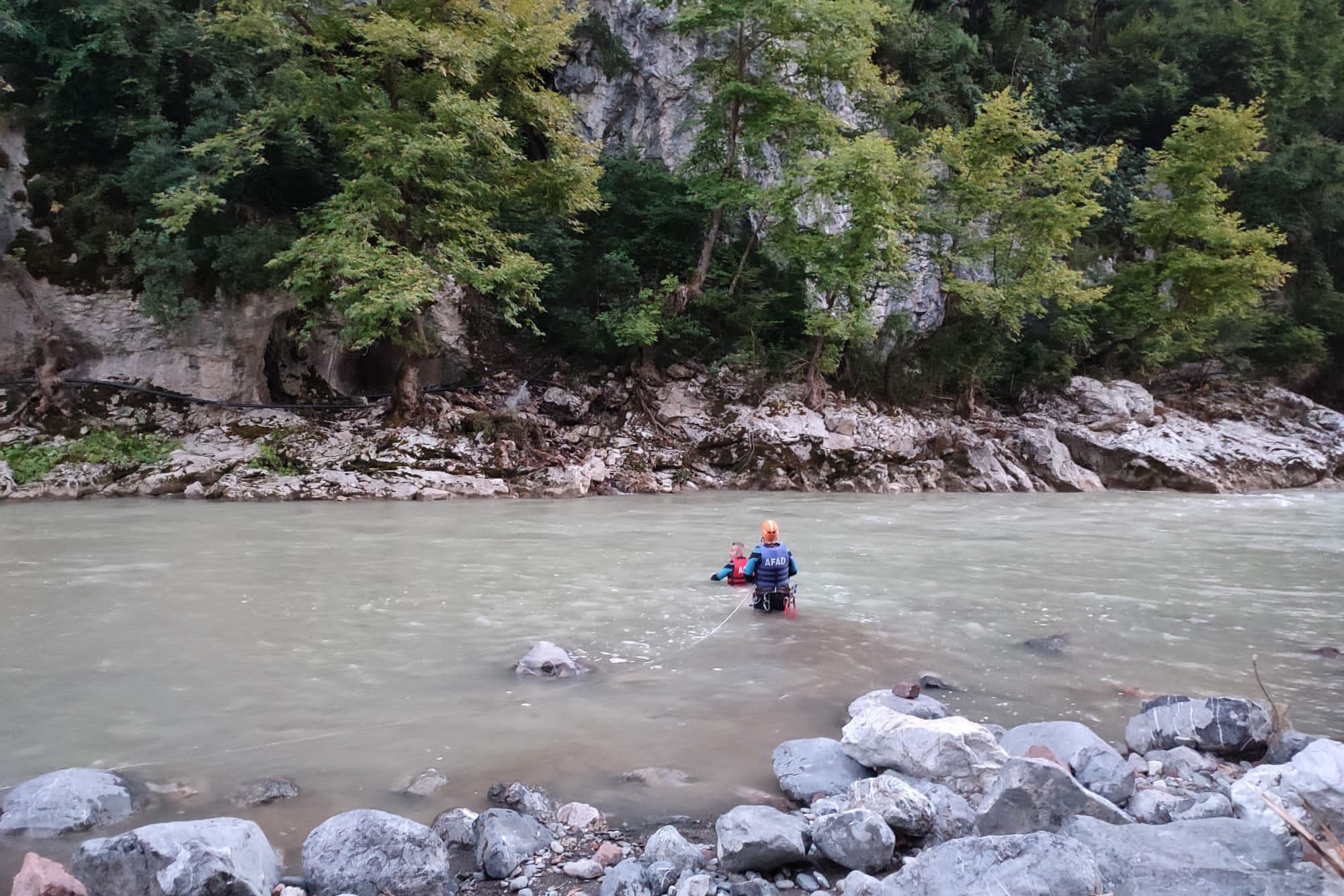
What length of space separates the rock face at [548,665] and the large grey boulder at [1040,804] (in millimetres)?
2574

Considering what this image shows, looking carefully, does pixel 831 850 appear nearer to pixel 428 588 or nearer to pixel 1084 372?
pixel 428 588

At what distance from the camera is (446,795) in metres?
3.28

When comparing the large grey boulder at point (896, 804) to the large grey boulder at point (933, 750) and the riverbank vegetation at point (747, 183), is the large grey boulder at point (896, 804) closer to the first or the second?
the large grey boulder at point (933, 750)

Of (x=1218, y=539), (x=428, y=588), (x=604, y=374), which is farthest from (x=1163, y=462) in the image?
(x=428, y=588)

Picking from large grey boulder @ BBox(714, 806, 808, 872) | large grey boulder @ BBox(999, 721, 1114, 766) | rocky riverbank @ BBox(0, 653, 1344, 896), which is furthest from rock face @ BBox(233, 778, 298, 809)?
large grey boulder @ BBox(999, 721, 1114, 766)

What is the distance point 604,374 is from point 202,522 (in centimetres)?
971

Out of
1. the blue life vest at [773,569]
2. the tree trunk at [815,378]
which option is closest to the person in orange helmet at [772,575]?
the blue life vest at [773,569]

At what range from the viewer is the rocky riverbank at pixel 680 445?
13.3m

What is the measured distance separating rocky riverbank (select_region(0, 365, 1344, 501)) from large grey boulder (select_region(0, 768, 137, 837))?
10358 millimetres

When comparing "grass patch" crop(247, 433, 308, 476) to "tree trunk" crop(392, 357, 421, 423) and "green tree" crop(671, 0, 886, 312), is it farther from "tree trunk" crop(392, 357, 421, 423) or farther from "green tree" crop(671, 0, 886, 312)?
"green tree" crop(671, 0, 886, 312)

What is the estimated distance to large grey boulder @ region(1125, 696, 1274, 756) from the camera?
3639 millimetres

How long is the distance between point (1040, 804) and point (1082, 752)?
63cm

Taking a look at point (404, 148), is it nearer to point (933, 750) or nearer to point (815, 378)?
point (815, 378)

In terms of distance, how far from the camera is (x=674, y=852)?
8.88 ft
